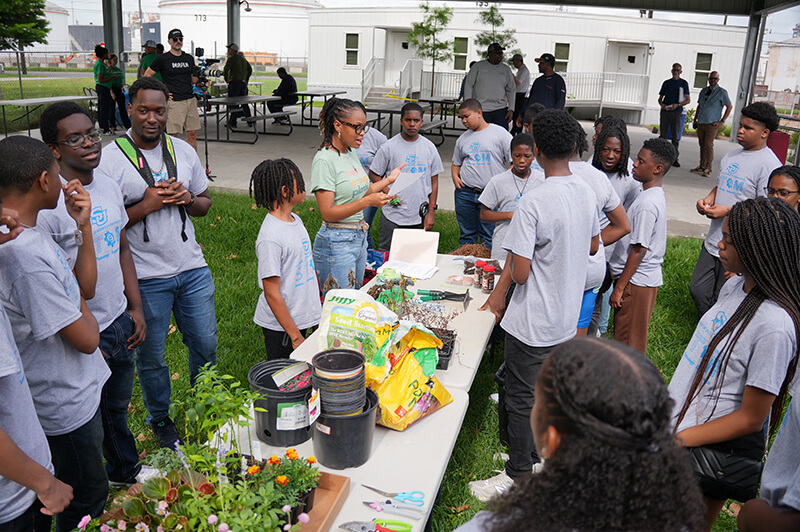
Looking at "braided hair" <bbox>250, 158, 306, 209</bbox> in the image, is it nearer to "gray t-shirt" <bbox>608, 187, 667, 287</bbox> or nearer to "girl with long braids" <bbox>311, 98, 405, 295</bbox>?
"girl with long braids" <bbox>311, 98, 405, 295</bbox>

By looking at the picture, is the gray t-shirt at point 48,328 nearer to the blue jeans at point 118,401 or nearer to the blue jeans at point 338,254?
the blue jeans at point 118,401

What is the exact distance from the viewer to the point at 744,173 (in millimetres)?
4551

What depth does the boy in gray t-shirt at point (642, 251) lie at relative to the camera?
393 centimetres

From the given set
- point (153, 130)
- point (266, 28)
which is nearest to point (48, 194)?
point (153, 130)

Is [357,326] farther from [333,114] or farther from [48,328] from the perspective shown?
[333,114]

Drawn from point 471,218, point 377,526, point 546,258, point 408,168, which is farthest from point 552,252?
point 471,218

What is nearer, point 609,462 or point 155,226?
point 609,462

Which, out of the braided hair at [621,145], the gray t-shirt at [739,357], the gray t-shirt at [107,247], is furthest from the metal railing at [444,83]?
the gray t-shirt at [739,357]

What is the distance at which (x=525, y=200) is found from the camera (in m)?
2.84

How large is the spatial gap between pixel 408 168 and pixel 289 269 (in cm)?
266

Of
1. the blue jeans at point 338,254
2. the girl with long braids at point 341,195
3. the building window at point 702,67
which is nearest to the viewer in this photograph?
the girl with long braids at point 341,195

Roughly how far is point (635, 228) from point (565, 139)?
1.41 metres

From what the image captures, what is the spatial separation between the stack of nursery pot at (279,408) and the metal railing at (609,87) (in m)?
25.2

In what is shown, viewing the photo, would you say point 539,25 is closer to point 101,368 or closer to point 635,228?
point 635,228
